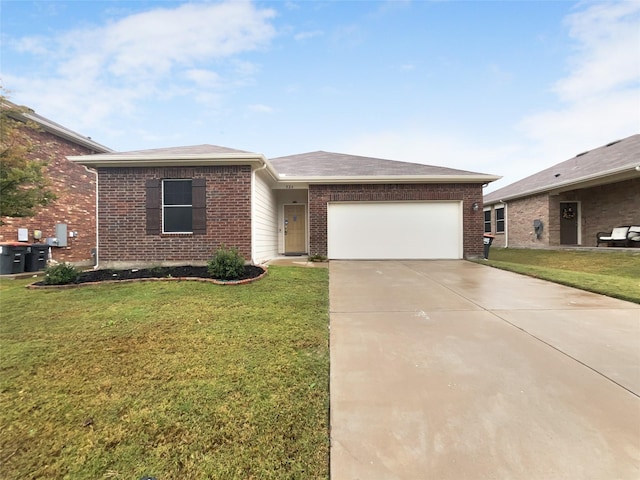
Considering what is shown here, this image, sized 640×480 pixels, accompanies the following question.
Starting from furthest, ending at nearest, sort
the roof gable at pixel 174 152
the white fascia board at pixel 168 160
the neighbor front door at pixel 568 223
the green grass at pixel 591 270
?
the neighbor front door at pixel 568 223
the roof gable at pixel 174 152
the white fascia board at pixel 168 160
the green grass at pixel 591 270

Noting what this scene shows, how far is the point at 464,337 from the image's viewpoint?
332 centimetres

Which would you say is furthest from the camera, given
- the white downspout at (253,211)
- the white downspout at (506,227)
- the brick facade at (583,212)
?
the white downspout at (506,227)

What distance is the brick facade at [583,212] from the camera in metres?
11.6

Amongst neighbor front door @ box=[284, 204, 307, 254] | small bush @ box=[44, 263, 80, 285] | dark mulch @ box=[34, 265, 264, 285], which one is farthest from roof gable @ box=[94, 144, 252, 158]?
neighbor front door @ box=[284, 204, 307, 254]

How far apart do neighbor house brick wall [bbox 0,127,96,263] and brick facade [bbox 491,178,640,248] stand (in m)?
19.6

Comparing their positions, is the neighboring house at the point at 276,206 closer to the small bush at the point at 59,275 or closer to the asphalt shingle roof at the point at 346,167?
the asphalt shingle roof at the point at 346,167

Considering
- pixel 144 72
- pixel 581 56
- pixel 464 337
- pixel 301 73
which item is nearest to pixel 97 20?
pixel 144 72

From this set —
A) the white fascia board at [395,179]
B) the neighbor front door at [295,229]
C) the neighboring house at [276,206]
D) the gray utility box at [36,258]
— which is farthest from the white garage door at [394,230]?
the gray utility box at [36,258]

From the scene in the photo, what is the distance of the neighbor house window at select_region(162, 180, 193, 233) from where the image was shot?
317 inches

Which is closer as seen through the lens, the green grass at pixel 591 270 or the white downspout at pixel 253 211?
the green grass at pixel 591 270

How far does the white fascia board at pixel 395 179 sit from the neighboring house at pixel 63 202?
7673 millimetres

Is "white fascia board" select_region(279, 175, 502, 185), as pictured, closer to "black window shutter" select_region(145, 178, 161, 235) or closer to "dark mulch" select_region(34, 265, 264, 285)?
"black window shutter" select_region(145, 178, 161, 235)

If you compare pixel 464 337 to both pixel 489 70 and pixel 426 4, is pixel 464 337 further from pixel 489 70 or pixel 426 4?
pixel 489 70

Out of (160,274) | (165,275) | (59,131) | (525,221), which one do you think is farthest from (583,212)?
(59,131)
